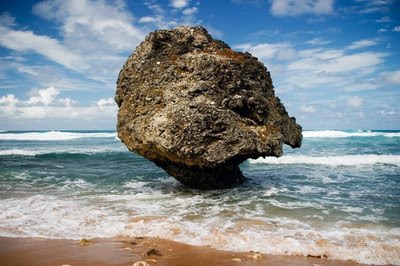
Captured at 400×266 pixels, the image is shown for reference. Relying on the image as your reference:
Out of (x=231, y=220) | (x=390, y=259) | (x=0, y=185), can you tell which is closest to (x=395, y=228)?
(x=390, y=259)

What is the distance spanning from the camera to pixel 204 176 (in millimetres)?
10055

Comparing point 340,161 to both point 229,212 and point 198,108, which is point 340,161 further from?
point 229,212

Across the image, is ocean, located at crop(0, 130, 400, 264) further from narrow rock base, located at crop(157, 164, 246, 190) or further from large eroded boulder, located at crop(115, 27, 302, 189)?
large eroded boulder, located at crop(115, 27, 302, 189)

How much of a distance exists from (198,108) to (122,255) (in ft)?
14.5

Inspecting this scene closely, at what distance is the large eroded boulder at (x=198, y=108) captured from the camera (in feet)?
28.2

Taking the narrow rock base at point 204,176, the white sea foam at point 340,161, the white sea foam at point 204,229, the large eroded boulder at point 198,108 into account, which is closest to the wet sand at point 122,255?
the white sea foam at point 204,229

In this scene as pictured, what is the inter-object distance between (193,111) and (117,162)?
10.5m

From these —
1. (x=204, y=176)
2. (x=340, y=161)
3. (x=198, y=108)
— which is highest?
(x=198, y=108)

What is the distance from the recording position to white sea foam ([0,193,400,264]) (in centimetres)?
553

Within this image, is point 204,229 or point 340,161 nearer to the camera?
point 204,229

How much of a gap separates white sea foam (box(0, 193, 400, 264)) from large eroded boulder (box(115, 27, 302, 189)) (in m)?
1.64

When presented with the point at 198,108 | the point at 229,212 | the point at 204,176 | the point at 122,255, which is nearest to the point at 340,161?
the point at 204,176

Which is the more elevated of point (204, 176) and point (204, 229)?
point (204, 176)

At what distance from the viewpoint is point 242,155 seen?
8984 millimetres
